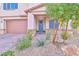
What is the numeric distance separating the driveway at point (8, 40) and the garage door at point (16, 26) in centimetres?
5

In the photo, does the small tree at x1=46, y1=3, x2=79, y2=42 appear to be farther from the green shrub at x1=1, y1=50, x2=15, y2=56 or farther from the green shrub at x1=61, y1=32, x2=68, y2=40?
the green shrub at x1=1, y1=50, x2=15, y2=56

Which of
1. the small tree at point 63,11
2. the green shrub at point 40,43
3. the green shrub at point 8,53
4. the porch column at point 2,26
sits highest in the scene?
the small tree at point 63,11

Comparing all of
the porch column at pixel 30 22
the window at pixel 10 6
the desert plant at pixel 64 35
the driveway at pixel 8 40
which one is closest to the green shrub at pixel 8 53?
the driveway at pixel 8 40

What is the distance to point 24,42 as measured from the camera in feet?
9.24

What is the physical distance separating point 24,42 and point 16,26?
0.78ft

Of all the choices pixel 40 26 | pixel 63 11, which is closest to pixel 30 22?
pixel 40 26

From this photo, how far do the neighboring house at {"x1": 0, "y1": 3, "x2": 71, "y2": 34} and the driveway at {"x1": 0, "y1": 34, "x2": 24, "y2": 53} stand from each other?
0.05m

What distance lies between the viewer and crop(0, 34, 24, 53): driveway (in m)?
2.82

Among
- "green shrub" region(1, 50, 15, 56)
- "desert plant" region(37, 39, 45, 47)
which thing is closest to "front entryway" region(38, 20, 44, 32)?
"desert plant" region(37, 39, 45, 47)

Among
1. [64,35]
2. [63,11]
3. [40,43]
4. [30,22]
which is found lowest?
[40,43]

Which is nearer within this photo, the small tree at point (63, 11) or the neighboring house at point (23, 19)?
the small tree at point (63, 11)

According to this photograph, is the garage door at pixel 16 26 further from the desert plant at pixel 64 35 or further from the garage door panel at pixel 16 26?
the desert plant at pixel 64 35

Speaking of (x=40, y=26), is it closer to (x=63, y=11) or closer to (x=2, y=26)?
(x=63, y=11)

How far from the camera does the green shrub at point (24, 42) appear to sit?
2.81 metres
